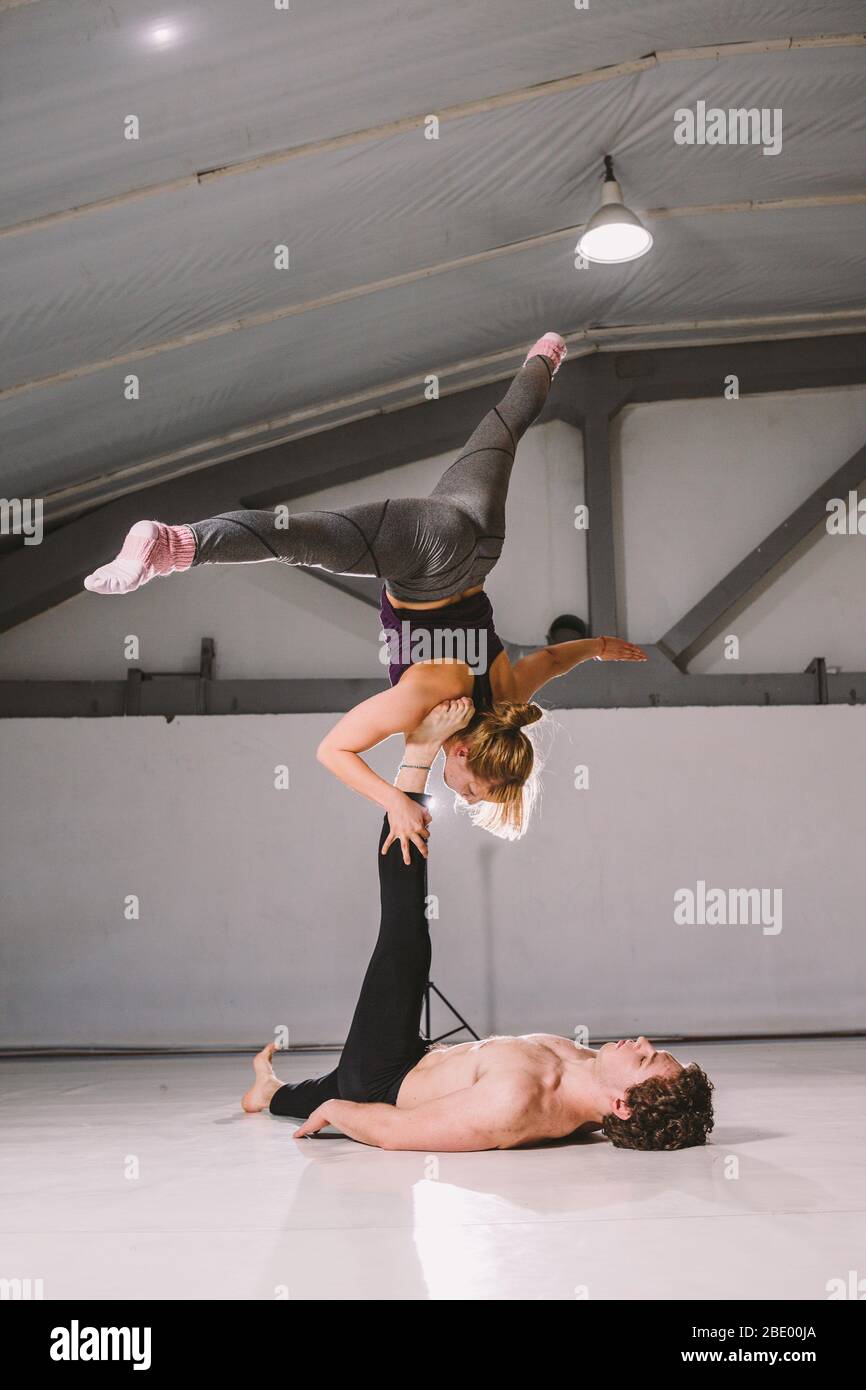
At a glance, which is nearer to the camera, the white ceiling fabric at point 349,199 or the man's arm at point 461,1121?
the man's arm at point 461,1121

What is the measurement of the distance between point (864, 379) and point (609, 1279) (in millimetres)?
7264

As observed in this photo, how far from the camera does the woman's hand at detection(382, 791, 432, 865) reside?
2898mm

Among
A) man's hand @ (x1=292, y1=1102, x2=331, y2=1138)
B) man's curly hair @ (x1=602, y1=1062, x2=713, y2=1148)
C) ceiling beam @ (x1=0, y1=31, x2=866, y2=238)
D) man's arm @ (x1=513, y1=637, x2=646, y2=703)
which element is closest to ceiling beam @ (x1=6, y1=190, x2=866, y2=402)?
ceiling beam @ (x1=0, y1=31, x2=866, y2=238)

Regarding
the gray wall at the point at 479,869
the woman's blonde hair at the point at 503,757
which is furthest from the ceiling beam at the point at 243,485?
the woman's blonde hair at the point at 503,757

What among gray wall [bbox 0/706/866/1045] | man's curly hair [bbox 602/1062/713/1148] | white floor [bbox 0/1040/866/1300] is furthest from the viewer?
gray wall [bbox 0/706/866/1045]

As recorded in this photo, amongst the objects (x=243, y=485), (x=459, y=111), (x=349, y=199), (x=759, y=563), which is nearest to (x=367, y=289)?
(x=349, y=199)

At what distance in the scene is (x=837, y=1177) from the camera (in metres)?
2.36

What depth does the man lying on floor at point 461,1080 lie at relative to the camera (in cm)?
266

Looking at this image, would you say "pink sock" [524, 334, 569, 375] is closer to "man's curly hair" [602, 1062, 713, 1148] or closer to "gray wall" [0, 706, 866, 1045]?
"man's curly hair" [602, 1062, 713, 1148]

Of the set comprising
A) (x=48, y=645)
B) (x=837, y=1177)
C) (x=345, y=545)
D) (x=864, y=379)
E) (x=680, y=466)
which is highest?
(x=864, y=379)

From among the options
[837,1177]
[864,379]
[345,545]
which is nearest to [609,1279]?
[837,1177]

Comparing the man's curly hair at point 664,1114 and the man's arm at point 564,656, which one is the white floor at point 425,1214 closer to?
the man's curly hair at point 664,1114

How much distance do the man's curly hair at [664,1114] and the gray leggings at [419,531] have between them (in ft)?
4.89
